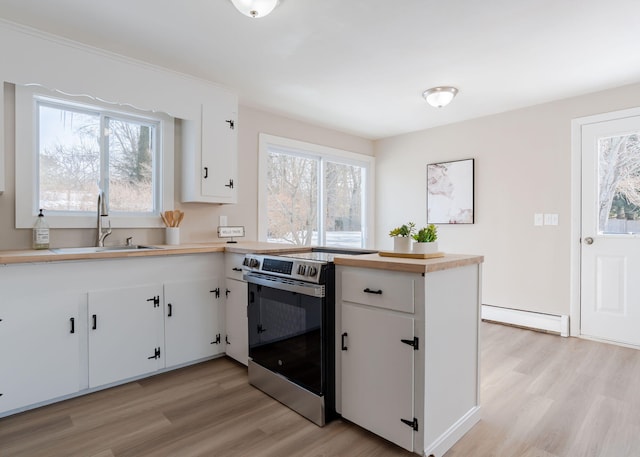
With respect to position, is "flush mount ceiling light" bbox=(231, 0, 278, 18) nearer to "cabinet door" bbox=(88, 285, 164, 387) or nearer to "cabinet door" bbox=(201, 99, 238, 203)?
"cabinet door" bbox=(201, 99, 238, 203)

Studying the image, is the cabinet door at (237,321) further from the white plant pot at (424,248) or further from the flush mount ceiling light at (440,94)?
the flush mount ceiling light at (440,94)

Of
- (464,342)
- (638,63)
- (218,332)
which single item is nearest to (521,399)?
(464,342)

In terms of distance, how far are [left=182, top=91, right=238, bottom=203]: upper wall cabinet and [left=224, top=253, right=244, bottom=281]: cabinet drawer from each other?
25.4 inches

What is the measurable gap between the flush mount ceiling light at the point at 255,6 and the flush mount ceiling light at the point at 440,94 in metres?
1.78

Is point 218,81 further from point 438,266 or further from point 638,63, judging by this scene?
point 638,63

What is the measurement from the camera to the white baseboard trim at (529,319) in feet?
11.3

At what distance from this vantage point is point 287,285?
6.72 ft

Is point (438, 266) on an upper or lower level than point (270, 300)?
upper

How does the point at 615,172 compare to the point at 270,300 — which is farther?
the point at 615,172

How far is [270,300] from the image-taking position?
2215 millimetres

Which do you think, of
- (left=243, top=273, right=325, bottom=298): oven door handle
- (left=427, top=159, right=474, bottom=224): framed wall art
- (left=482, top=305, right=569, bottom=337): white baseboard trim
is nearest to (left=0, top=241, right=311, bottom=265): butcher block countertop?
(left=243, top=273, right=325, bottom=298): oven door handle

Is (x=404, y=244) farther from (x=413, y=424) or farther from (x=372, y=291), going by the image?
(x=413, y=424)

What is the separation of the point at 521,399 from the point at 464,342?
759mm

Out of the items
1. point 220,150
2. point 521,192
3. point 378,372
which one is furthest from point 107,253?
point 521,192
